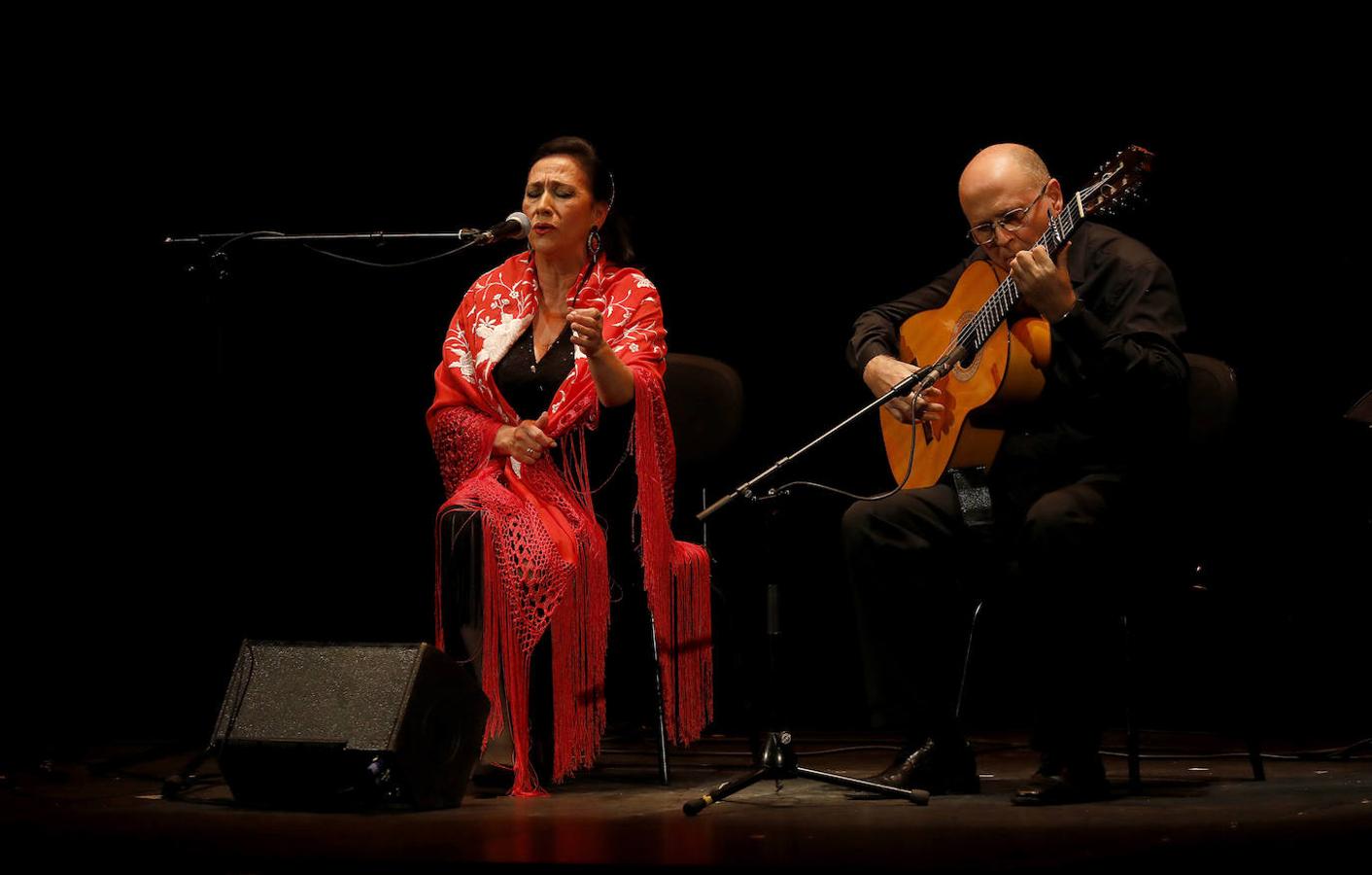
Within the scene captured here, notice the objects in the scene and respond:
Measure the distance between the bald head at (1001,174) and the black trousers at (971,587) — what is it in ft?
1.85

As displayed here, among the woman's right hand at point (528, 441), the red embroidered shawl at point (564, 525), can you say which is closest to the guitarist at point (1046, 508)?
the red embroidered shawl at point (564, 525)

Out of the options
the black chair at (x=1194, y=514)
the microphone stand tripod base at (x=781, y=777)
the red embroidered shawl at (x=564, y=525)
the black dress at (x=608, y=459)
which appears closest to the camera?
the microphone stand tripod base at (x=781, y=777)

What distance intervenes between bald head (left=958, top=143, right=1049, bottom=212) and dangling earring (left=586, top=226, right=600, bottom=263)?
0.88 m

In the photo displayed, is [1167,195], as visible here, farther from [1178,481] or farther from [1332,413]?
[1178,481]

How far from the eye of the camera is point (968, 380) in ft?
9.43

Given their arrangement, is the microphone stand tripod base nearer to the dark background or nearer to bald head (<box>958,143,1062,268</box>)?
bald head (<box>958,143,1062,268</box>)

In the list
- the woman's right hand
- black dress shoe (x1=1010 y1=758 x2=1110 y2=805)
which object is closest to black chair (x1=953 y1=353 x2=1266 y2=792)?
black dress shoe (x1=1010 y1=758 x2=1110 y2=805)

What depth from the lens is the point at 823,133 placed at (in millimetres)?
4094

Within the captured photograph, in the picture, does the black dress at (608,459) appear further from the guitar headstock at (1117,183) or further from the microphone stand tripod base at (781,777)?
the guitar headstock at (1117,183)

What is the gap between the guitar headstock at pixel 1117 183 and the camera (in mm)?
2607

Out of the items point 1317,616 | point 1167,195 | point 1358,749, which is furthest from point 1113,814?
point 1167,195

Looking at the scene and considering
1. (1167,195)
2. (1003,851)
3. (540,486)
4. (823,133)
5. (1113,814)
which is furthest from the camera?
(823,133)

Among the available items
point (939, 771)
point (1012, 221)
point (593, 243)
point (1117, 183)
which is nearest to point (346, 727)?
point (939, 771)

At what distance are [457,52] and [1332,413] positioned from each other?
2.65 m
